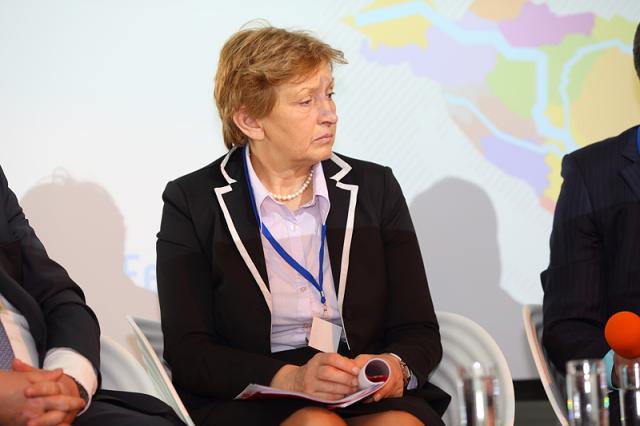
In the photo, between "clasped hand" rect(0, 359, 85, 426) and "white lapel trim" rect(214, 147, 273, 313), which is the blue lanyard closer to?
"white lapel trim" rect(214, 147, 273, 313)

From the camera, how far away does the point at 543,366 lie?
2.84 meters

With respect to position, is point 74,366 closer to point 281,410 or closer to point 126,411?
point 126,411

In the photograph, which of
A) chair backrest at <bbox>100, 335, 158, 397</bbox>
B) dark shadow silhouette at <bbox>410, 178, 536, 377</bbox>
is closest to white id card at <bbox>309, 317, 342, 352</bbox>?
chair backrest at <bbox>100, 335, 158, 397</bbox>

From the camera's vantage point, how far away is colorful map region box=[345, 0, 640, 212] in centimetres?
416

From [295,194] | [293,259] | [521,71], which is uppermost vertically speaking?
[521,71]

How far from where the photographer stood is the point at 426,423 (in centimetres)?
270

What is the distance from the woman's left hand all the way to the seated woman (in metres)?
0.02

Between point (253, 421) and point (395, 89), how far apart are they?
Result: 72.8 inches

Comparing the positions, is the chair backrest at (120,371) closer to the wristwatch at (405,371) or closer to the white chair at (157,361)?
the white chair at (157,361)

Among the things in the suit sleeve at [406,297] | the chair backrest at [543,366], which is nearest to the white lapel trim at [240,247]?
the suit sleeve at [406,297]

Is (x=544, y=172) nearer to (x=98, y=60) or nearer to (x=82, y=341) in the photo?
(x=98, y=60)

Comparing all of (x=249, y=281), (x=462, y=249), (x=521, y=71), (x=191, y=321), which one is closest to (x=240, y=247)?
(x=249, y=281)

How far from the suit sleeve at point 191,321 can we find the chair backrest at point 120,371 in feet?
0.54

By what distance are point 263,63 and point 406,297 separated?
2.66 feet
